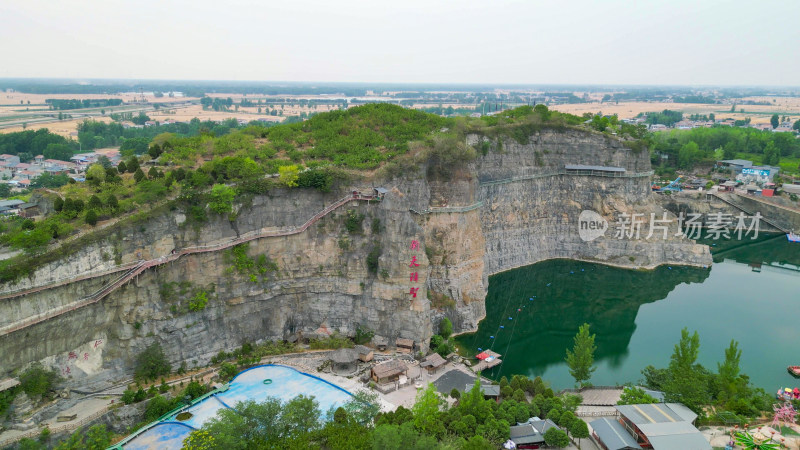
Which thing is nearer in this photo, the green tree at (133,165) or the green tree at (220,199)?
the green tree at (220,199)

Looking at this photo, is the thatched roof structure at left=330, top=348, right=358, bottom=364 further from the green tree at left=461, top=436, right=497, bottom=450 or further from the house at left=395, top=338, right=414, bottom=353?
the green tree at left=461, top=436, right=497, bottom=450

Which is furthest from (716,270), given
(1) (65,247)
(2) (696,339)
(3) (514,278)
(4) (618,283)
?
(1) (65,247)

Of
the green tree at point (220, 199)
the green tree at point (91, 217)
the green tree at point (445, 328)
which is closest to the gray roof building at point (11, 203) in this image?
the green tree at point (91, 217)

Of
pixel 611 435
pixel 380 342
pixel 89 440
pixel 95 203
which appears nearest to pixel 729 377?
pixel 611 435

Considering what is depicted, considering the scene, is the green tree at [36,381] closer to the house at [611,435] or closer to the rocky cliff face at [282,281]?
the rocky cliff face at [282,281]

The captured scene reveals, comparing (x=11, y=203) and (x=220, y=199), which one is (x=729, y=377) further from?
(x=11, y=203)

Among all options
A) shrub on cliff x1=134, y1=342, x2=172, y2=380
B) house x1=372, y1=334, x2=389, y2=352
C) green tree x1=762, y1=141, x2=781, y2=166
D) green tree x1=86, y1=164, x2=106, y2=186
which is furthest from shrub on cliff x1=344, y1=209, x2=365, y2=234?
green tree x1=762, y1=141, x2=781, y2=166
